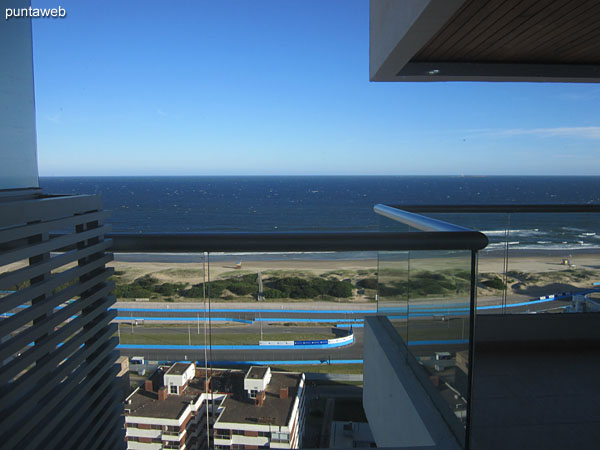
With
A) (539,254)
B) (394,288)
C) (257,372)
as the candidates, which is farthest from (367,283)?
(539,254)

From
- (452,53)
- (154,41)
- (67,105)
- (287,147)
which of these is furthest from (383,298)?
(67,105)

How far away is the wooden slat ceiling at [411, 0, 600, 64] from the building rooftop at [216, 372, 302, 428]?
252 centimetres

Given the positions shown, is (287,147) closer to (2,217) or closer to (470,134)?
(470,134)

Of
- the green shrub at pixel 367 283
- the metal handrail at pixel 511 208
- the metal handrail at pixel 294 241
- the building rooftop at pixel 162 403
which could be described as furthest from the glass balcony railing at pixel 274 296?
the metal handrail at pixel 511 208

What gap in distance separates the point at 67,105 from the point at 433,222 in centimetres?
6753

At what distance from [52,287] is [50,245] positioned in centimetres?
10

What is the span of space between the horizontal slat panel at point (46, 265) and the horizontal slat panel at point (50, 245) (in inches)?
0.9

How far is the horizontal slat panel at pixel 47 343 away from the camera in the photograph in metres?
0.81

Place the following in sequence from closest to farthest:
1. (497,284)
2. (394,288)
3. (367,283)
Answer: (394,288)
(367,283)
(497,284)

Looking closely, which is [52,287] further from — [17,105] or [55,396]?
[17,105]

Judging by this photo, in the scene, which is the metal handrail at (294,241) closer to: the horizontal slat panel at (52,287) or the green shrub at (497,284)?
the horizontal slat panel at (52,287)

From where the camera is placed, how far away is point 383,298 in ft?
6.93

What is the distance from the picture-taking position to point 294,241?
1.10m

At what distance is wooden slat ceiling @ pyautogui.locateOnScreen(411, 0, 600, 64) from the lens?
275cm
